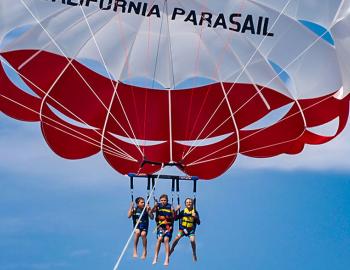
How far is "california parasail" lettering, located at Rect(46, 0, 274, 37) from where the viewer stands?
2050 cm

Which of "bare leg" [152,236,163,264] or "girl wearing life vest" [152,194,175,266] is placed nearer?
"bare leg" [152,236,163,264]

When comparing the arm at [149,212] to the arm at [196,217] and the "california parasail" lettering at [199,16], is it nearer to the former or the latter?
the arm at [196,217]

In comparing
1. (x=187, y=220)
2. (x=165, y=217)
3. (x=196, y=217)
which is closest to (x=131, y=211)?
(x=165, y=217)

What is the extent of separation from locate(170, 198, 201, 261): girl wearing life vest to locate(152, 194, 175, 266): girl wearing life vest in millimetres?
178

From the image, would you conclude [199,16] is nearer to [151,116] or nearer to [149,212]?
[151,116]

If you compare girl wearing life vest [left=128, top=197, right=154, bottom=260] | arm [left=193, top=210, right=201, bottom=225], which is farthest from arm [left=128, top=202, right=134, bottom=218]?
arm [left=193, top=210, right=201, bottom=225]

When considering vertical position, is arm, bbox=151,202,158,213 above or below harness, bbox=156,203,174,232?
above

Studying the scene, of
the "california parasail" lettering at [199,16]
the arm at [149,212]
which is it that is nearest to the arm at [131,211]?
the arm at [149,212]

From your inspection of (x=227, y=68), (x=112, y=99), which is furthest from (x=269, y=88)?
(x=112, y=99)

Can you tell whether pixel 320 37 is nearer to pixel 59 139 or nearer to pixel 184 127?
pixel 184 127

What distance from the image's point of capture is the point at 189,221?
64.1 feet

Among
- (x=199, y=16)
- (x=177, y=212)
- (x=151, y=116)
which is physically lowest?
(x=177, y=212)

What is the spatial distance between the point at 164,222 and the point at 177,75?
3353 millimetres

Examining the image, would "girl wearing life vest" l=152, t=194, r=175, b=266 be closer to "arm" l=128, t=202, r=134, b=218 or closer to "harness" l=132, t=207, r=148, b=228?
"harness" l=132, t=207, r=148, b=228
